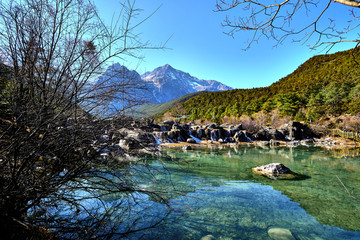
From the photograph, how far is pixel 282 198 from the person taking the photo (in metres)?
5.14

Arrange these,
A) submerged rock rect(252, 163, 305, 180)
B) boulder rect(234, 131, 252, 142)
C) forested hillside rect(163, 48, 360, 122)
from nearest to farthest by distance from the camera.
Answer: submerged rock rect(252, 163, 305, 180) → boulder rect(234, 131, 252, 142) → forested hillside rect(163, 48, 360, 122)

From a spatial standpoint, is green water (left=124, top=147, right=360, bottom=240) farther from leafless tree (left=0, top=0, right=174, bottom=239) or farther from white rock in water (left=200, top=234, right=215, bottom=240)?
leafless tree (left=0, top=0, right=174, bottom=239)

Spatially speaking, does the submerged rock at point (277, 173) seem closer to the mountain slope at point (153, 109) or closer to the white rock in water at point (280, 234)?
the white rock in water at point (280, 234)

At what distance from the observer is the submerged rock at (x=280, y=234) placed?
3.12 metres

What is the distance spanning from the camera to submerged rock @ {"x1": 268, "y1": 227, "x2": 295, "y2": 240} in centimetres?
312

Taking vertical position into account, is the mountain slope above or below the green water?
above

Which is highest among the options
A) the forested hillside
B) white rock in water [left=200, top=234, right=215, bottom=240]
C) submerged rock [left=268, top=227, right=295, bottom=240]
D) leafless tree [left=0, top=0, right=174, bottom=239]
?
the forested hillside

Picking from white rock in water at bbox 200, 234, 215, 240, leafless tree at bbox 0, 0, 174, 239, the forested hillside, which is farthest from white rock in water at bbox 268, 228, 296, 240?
the forested hillside

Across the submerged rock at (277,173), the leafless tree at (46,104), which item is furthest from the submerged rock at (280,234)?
the submerged rock at (277,173)

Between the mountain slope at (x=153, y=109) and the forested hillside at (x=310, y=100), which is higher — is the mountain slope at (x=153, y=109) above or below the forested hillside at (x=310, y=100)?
below

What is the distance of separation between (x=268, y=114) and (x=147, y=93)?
177 feet

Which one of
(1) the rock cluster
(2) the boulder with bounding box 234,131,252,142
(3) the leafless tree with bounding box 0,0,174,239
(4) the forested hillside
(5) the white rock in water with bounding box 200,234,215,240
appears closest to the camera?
(3) the leafless tree with bounding box 0,0,174,239

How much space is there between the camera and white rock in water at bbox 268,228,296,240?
3121 mm

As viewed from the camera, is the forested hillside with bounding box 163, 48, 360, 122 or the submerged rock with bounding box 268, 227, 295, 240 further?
the forested hillside with bounding box 163, 48, 360, 122
